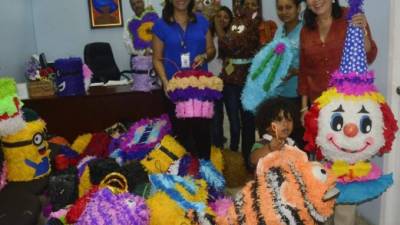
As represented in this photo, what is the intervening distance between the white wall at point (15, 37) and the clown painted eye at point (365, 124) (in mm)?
3472

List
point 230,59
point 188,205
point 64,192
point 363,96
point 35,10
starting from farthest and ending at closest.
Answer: point 35,10
point 230,59
point 64,192
point 188,205
point 363,96

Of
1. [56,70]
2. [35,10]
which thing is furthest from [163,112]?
[35,10]

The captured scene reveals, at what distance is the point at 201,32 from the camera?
2.54 metres

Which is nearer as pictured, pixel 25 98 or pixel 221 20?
pixel 25 98

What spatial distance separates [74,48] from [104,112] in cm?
332

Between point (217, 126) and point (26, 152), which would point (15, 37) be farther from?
point (26, 152)

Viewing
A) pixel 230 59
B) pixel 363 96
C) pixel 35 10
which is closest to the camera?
pixel 363 96

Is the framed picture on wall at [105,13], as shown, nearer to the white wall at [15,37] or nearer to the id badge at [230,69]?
the white wall at [15,37]

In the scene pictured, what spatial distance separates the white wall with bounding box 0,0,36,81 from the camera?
14.0 feet

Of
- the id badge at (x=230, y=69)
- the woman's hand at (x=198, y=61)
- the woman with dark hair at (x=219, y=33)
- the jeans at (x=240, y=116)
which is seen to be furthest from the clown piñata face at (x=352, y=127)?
the woman with dark hair at (x=219, y=33)

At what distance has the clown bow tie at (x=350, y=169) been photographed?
5.74 ft

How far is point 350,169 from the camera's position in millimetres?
1749

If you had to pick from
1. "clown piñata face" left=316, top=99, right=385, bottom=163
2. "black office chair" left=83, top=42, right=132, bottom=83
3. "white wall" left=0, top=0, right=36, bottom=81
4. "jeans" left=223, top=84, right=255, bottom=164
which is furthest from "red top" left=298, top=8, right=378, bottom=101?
"black office chair" left=83, top=42, right=132, bottom=83

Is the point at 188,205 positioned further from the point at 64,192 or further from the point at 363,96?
the point at 363,96
